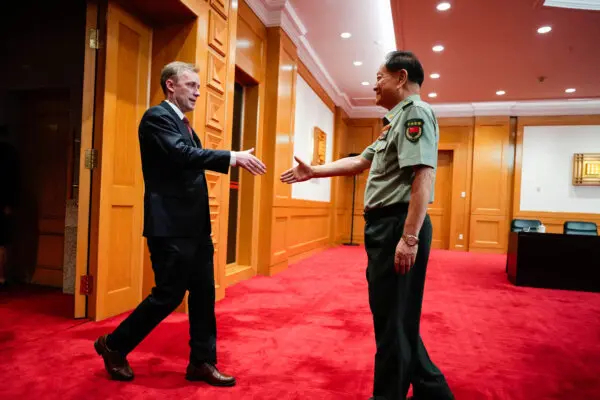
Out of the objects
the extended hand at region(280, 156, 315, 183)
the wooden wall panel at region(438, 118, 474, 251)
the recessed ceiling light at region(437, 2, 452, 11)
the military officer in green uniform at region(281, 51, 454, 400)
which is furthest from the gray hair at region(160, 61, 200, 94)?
the wooden wall panel at region(438, 118, 474, 251)

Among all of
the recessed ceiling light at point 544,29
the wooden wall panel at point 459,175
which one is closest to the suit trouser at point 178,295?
the recessed ceiling light at point 544,29

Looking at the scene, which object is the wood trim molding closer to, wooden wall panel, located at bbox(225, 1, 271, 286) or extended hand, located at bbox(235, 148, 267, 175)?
wooden wall panel, located at bbox(225, 1, 271, 286)

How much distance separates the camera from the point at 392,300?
1513mm

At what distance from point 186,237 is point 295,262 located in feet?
14.9

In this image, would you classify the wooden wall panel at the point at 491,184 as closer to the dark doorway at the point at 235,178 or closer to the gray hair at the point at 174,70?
the dark doorway at the point at 235,178

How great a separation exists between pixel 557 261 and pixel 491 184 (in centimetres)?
431

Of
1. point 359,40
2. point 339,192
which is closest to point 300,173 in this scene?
point 359,40

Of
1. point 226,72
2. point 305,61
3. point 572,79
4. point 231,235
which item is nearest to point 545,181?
point 572,79

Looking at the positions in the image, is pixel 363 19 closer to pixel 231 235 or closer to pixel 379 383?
pixel 231 235

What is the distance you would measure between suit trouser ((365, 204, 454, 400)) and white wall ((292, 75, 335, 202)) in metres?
4.28

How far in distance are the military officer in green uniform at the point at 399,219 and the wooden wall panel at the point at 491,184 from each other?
817cm

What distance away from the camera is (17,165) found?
3869 mm

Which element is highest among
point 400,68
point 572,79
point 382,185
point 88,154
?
point 572,79

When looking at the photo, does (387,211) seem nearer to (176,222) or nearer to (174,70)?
(176,222)
